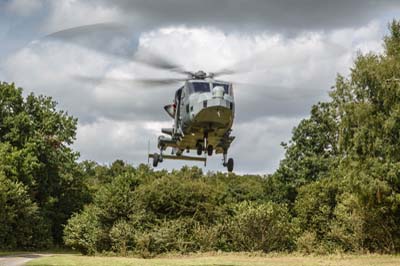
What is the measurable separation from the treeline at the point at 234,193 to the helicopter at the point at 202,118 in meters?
12.5

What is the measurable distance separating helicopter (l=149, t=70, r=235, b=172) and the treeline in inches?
493

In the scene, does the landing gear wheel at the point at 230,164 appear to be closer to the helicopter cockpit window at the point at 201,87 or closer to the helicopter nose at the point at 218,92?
the helicopter cockpit window at the point at 201,87

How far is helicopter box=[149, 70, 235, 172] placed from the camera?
15852 millimetres

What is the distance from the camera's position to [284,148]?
48.8 meters

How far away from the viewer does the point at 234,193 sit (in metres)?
48.4

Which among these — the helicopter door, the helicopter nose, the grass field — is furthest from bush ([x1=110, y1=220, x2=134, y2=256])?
the helicopter nose

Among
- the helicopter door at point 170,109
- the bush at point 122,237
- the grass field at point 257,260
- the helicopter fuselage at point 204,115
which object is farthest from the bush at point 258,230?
the helicopter fuselage at point 204,115

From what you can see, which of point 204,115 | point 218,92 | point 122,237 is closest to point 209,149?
point 204,115

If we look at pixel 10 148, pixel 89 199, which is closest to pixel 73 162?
pixel 89 199

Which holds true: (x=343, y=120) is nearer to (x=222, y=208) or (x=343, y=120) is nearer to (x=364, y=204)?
(x=364, y=204)

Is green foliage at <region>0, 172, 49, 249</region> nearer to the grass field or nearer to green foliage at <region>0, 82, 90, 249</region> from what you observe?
green foliage at <region>0, 82, 90, 249</region>

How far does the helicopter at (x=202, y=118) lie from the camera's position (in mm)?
15852

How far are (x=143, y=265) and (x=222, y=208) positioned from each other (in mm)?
12618

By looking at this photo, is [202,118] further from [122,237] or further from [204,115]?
[122,237]
